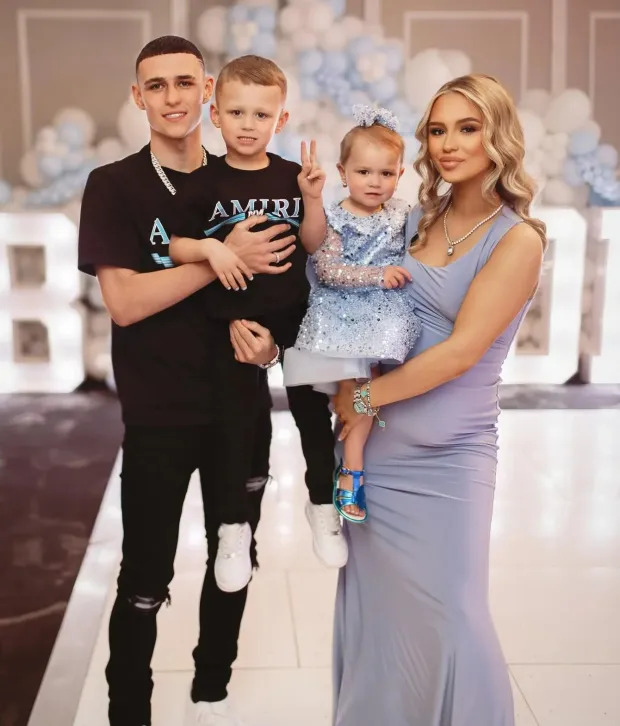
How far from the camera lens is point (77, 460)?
4.57m

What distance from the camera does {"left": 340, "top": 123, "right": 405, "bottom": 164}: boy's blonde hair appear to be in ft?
5.98

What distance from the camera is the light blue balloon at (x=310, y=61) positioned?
5.34 metres

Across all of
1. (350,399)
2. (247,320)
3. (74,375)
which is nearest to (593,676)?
(350,399)

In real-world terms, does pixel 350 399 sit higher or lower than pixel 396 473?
higher

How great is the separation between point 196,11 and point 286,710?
474 cm

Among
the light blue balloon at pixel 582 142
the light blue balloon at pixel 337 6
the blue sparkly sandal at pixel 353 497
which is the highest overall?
the light blue balloon at pixel 337 6

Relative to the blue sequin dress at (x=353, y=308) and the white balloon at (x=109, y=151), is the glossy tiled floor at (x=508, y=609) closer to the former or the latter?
the blue sequin dress at (x=353, y=308)

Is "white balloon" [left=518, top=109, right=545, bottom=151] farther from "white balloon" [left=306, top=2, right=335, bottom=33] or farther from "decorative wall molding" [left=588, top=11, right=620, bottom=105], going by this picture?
"white balloon" [left=306, top=2, right=335, bottom=33]

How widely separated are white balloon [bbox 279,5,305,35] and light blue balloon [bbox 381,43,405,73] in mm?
538

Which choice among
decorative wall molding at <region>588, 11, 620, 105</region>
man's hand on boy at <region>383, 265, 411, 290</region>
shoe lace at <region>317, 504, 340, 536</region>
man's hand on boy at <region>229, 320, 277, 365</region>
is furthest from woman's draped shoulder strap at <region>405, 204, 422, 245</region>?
decorative wall molding at <region>588, 11, 620, 105</region>

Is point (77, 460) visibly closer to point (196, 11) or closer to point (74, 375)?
point (74, 375)

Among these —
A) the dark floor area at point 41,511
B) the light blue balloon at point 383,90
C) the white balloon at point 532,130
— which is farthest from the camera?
the white balloon at point 532,130

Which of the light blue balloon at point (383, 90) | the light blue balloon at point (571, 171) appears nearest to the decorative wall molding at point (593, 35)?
the light blue balloon at point (571, 171)

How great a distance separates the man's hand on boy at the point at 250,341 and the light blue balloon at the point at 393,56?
13.2 ft
